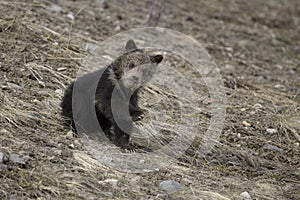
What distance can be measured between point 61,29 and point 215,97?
226cm

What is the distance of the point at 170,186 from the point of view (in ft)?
15.5

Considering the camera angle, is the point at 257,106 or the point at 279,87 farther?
the point at 279,87

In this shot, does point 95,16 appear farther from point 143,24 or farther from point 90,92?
point 90,92

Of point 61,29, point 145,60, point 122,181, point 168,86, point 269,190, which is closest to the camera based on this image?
point 122,181

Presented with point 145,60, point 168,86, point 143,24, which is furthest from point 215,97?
point 143,24

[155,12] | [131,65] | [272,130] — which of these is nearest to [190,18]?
[155,12]

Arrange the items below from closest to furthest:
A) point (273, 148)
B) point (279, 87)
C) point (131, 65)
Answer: point (131, 65), point (273, 148), point (279, 87)

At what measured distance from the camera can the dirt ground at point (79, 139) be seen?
180 inches

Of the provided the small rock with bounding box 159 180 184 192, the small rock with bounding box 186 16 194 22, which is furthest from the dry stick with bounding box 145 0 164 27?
the small rock with bounding box 159 180 184 192

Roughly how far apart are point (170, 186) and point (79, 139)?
104 cm

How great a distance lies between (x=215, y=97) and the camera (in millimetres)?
7074

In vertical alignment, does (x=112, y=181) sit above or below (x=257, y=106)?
below

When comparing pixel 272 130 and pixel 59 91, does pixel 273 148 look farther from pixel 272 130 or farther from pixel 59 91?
pixel 59 91

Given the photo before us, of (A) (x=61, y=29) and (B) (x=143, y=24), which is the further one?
(B) (x=143, y=24)
